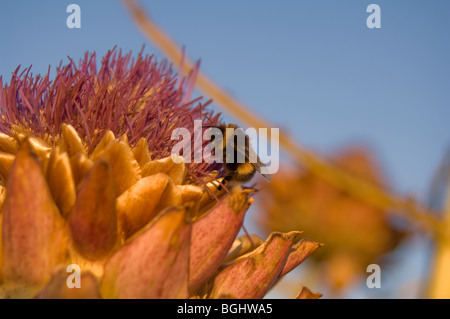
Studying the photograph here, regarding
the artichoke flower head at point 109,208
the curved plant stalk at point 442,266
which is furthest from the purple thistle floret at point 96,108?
the curved plant stalk at point 442,266

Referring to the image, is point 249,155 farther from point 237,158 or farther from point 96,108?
point 96,108

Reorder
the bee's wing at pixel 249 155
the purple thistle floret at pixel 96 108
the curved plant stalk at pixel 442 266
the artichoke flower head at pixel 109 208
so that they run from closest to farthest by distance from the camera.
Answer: the artichoke flower head at pixel 109 208 < the purple thistle floret at pixel 96 108 < the bee's wing at pixel 249 155 < the curved plant stalk at pixel 442 266

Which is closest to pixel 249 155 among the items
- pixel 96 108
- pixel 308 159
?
pixel 96 108

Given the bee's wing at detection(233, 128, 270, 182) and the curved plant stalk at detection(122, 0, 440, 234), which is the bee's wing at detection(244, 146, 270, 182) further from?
the curved plant stalk at detection(122, 0, 440, 234)

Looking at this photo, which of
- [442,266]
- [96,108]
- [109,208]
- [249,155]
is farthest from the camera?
[442,266]

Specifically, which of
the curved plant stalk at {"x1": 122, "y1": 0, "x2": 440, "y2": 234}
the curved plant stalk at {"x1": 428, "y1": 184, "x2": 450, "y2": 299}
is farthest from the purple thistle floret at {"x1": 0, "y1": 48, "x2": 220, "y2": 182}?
the curved plant stalk at {"x1": 428, "y1": 184, "x2": 450, "y2": 299}

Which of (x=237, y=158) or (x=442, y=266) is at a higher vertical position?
(x=237, y=158)

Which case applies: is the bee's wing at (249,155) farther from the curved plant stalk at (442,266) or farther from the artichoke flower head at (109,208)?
the curved plant stalk at (442,266)
